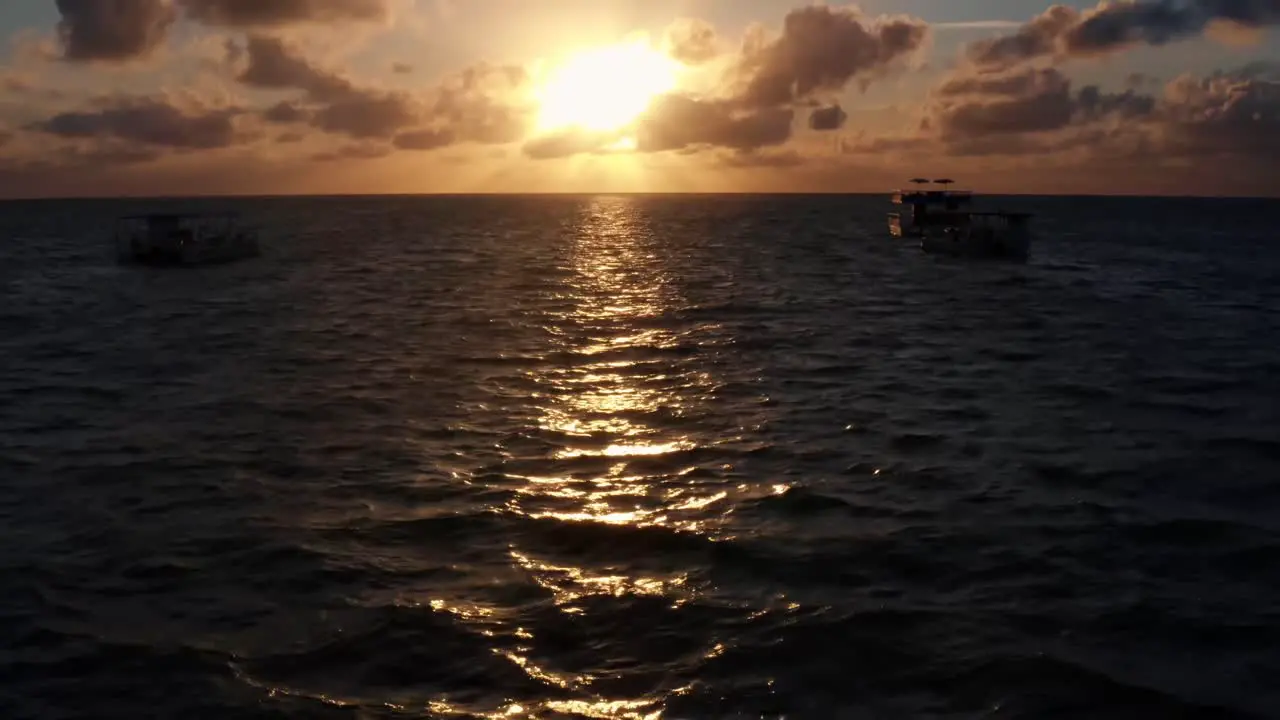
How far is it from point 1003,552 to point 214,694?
14.4m

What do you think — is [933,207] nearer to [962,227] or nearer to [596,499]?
[962,227]

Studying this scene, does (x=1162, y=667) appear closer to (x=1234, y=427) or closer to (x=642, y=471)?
(x=642, y=471)

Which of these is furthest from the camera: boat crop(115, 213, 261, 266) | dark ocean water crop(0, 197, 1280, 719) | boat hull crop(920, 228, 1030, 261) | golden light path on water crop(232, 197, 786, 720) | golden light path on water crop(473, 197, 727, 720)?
boat hull crop(920, 228, 1030, 261)

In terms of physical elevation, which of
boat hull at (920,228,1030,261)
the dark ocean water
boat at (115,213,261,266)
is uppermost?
boat at (115,213,261,266)

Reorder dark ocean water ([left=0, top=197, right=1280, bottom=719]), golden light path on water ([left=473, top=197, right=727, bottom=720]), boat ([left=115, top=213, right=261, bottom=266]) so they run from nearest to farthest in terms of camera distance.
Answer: dark ocean water ([left=0, top=197, right=1280, bottom=719]), golden light path on water ([left=473, top=197, right=727, bottom=720]), boat ([left=115, top=213, right=261, bottom=266])

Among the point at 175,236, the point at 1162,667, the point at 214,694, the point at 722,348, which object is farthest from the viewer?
the point at 175,236

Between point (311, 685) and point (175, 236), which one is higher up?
point (175, 236)

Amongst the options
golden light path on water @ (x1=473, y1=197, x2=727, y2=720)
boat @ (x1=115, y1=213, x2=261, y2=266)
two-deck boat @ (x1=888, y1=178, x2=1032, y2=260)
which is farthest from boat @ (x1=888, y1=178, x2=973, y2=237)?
boat @ (x1=115, y1=213, x2=261, y2=266)

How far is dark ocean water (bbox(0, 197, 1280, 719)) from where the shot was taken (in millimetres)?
14328

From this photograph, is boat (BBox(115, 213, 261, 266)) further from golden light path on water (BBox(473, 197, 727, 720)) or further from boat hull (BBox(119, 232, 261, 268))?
golden light path on water (BBox(473, 197, 727, 720))

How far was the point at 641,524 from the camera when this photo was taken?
20328mm

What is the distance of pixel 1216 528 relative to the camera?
20.7 meters

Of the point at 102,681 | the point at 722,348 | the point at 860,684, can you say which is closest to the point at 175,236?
the point at 722,348

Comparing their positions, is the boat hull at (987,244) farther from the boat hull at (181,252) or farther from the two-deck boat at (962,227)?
the boat hull at (181,252)
